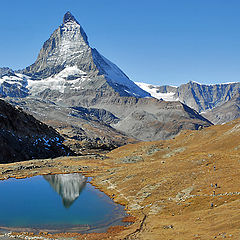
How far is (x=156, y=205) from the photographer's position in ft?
171

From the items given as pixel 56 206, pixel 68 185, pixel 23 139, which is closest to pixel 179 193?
pixel 56 206

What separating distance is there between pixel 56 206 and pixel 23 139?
80307 mm

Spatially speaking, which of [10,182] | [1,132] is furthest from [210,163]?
Result: [1,132]

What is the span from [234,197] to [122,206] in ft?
69.1

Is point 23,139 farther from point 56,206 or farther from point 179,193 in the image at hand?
point 179,193

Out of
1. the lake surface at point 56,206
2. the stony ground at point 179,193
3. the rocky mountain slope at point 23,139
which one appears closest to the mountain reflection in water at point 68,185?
the lake surface at point 56,206

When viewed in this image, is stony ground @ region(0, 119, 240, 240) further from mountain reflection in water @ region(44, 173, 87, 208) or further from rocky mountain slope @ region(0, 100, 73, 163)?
rocky mountain slope @ region(0, 100, 73, 163)

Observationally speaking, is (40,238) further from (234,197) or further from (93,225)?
(234,197)

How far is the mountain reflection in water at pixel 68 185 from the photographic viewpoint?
67000 millimetres

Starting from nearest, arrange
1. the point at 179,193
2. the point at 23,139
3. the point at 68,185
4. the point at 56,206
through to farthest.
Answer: the point at 179,193
the point at 56,206
the point at 68,185
the point at 23,139

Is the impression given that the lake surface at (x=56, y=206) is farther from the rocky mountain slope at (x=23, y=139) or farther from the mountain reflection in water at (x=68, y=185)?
the rocky mountain slope at (x=23, y=139)

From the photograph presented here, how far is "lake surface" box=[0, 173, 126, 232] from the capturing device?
47963 mm

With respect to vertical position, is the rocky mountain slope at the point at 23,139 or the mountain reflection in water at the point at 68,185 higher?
the rocky mountain slope at the point at 23,139

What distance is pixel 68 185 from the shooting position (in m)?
80.7
